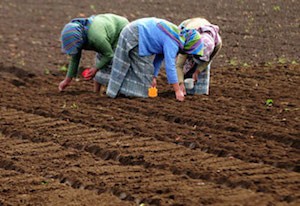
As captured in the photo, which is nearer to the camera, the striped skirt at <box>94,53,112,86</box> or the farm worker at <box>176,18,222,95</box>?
the farm worker at <box>176,18,222,95</box>

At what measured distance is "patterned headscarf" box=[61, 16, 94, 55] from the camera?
10.2 metres

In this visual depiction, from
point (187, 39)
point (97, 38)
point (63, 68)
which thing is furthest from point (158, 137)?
point (63, 68)

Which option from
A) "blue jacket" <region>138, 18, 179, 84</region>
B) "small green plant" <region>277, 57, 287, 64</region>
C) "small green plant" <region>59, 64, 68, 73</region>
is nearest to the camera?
"blue jacket" <region>138, 18, 179, 84</region>

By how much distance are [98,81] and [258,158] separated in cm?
422

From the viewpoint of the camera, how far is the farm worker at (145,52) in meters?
9.48

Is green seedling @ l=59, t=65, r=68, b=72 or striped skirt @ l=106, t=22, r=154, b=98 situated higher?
striped skirt @ l=106, t=22, r=154, b=98

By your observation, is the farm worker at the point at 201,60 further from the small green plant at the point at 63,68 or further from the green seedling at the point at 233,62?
the small green plant at the point at 63,68

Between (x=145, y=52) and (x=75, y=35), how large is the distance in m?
1.04

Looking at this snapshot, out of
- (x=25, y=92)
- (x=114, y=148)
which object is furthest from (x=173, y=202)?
(x=25, y=92)

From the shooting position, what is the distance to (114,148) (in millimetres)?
7586

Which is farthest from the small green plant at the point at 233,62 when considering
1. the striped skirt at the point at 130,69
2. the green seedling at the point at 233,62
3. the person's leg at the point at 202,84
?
the striped skirt at the point at 130,69

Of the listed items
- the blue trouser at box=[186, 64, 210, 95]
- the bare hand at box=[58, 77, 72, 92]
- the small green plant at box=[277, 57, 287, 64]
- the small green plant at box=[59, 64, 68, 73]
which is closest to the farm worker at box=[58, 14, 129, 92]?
the bare hand at box=[58, 77, 72, 92]

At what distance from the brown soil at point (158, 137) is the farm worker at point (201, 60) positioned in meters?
0.22

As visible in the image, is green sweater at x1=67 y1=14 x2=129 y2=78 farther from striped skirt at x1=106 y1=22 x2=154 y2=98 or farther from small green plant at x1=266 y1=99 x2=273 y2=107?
small green plant at x1=266 y1=99 x2=273 y2=107
